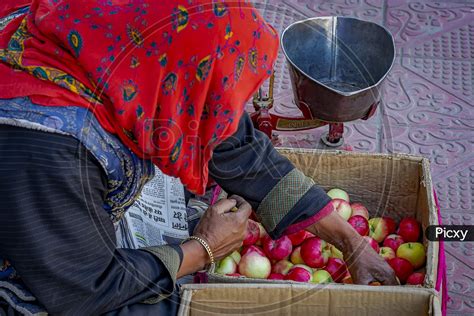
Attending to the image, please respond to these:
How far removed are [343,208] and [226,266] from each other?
44 centimetres

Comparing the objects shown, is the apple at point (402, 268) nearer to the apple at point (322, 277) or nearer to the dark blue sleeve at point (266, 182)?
the apple at point (322, 277)

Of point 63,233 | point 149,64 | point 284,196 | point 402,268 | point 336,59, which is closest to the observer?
point 149,64

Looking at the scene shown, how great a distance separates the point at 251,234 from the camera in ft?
7.42

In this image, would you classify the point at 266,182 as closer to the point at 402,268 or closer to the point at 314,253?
the point at 314,253

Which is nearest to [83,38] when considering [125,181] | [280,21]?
[125,181]

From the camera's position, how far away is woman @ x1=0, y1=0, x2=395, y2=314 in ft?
4.62

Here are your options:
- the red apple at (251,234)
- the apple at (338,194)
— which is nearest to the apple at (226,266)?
the red apple at (251,234)

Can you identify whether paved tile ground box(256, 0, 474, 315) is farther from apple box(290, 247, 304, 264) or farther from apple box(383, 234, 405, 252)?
apple box(290, 247, 304, 264)

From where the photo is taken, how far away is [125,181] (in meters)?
1.67

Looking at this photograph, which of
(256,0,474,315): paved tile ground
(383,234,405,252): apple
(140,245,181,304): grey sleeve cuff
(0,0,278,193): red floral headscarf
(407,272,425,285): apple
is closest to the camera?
(0,0,278,193): red floral headscarf

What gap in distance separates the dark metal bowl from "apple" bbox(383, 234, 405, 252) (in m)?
0.44

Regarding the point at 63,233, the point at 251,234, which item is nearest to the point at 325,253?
the point at 251,234

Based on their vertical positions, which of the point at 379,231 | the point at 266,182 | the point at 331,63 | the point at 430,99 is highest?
the point at 331,63

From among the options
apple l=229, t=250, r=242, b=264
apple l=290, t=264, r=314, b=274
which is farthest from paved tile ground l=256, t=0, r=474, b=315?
apple l=229, t=250, r=242, b=264
